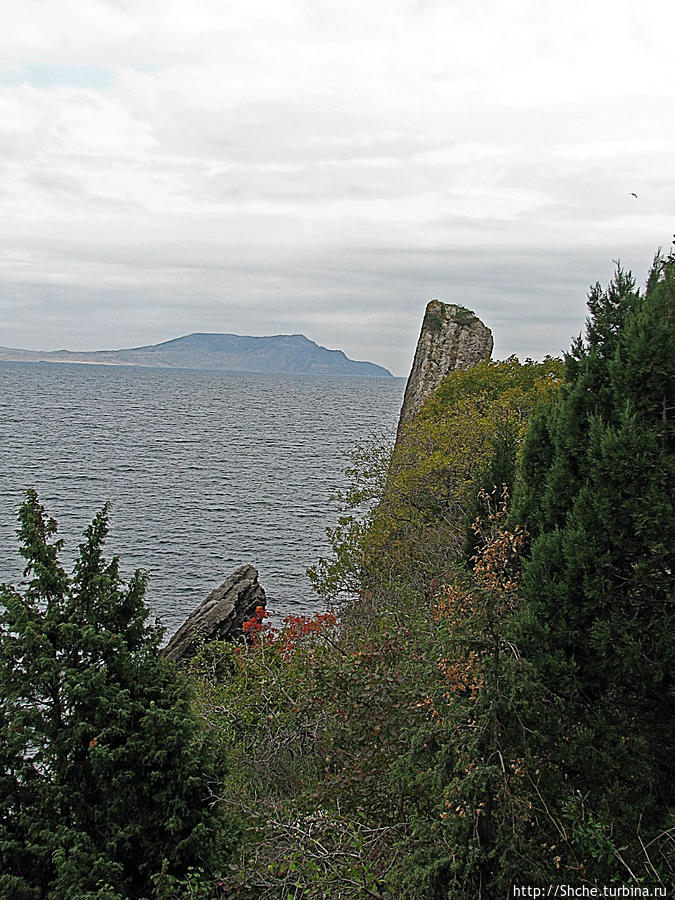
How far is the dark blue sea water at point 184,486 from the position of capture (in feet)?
130

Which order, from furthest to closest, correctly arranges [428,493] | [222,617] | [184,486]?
1. [184,486]
2. [428,493]
3. [222,617]

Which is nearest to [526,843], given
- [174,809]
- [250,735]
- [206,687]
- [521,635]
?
[521,635]

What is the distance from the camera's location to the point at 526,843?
7281 mm

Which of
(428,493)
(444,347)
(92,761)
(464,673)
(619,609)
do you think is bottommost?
(92,761)

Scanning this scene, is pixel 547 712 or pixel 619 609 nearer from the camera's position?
pixel 619 609

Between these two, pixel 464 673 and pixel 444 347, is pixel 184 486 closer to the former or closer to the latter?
pixel 444 347

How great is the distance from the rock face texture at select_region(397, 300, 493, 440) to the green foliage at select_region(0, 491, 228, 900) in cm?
3328

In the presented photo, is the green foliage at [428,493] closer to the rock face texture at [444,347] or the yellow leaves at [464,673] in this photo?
the yellow leaves at [464,673]

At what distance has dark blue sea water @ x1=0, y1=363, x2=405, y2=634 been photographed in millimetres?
39625

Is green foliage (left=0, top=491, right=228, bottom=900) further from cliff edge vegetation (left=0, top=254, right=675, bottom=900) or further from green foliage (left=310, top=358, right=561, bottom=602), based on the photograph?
green foliage (left=310, top=358, right=561, bottom=602)

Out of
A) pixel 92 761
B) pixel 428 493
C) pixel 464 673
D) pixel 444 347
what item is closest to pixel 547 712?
pixel 464 673

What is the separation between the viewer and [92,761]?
9.68m

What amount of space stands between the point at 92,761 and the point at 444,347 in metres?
37.5

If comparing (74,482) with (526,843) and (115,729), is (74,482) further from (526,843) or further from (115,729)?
(526,843)
